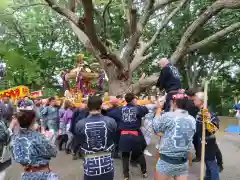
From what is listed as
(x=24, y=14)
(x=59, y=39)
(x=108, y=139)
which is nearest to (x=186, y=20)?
(x=59, y=39)

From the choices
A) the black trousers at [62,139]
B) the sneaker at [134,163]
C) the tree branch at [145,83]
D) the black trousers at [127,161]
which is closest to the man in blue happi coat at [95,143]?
the black trousers at [127,161]

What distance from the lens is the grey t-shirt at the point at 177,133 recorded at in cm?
389

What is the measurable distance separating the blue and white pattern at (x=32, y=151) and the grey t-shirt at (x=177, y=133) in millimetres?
1426

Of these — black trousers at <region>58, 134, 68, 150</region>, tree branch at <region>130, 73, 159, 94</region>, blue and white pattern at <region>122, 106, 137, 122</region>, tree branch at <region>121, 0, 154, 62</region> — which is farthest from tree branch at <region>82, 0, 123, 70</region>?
black trousers at <region>58, 134, 68, 150</region>

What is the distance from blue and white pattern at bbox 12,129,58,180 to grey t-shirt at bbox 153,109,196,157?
143 centimetres

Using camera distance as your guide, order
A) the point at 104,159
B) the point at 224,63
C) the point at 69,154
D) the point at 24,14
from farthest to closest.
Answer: the point at 24,14, the point at 224,63, the point at 69,154, the point at 104,159

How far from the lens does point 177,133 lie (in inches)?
153

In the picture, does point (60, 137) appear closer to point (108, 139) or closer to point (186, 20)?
point (108, 139)

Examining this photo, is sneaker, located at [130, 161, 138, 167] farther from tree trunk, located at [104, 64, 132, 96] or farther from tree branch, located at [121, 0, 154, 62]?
tree branch, located at [121, 0, 154, 62]

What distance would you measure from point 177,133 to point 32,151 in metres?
1.76

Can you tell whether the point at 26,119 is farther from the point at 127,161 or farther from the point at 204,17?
the point at 204,17

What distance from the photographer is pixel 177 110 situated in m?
4.01

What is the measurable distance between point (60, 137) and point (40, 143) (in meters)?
6.56

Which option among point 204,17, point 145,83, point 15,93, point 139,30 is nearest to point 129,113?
point 145,83
